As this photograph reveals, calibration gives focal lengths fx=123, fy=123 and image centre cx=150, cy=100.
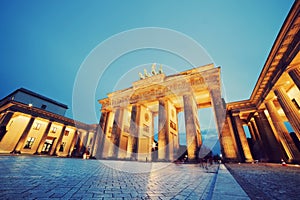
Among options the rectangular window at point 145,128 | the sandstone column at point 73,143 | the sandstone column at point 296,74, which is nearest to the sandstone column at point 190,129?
the rectangular window at point 145,128

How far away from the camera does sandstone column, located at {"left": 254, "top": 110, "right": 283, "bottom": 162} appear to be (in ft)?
46.8

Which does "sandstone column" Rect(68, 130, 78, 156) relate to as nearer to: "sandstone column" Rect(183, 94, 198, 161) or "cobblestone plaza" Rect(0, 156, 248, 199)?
"sandstone column" Rect(183, 94, 198, 161)

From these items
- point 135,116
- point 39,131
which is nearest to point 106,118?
point 135,116

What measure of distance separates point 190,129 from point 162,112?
13.7ft

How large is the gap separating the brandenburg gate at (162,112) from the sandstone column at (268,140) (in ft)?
18.5

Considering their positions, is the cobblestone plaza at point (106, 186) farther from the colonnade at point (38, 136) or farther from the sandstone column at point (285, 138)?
the colonnade at point (38, 136)

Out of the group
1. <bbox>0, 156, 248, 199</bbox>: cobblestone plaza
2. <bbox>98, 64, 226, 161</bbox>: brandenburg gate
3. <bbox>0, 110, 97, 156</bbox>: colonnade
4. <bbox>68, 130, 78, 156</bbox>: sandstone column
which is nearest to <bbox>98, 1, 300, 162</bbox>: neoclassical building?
<bbox>98, 64, 226, 161</bbox>: brandenburg gate

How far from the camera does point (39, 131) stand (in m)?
25.2

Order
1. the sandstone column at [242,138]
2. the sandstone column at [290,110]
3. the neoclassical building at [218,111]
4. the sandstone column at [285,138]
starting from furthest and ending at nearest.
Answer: the sandstone column at [242,138] < the sandstone column at [285,138] < the neoclassical building at [218,111] < the sandstone column at [290,110]

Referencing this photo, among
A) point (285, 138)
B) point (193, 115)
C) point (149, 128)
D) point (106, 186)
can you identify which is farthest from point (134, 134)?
point (285, 138)

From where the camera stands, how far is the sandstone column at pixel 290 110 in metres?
9.77

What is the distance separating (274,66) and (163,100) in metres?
11.5

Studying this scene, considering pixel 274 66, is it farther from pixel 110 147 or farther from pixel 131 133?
pixel 110 147

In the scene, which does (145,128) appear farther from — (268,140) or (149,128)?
(268,140)
